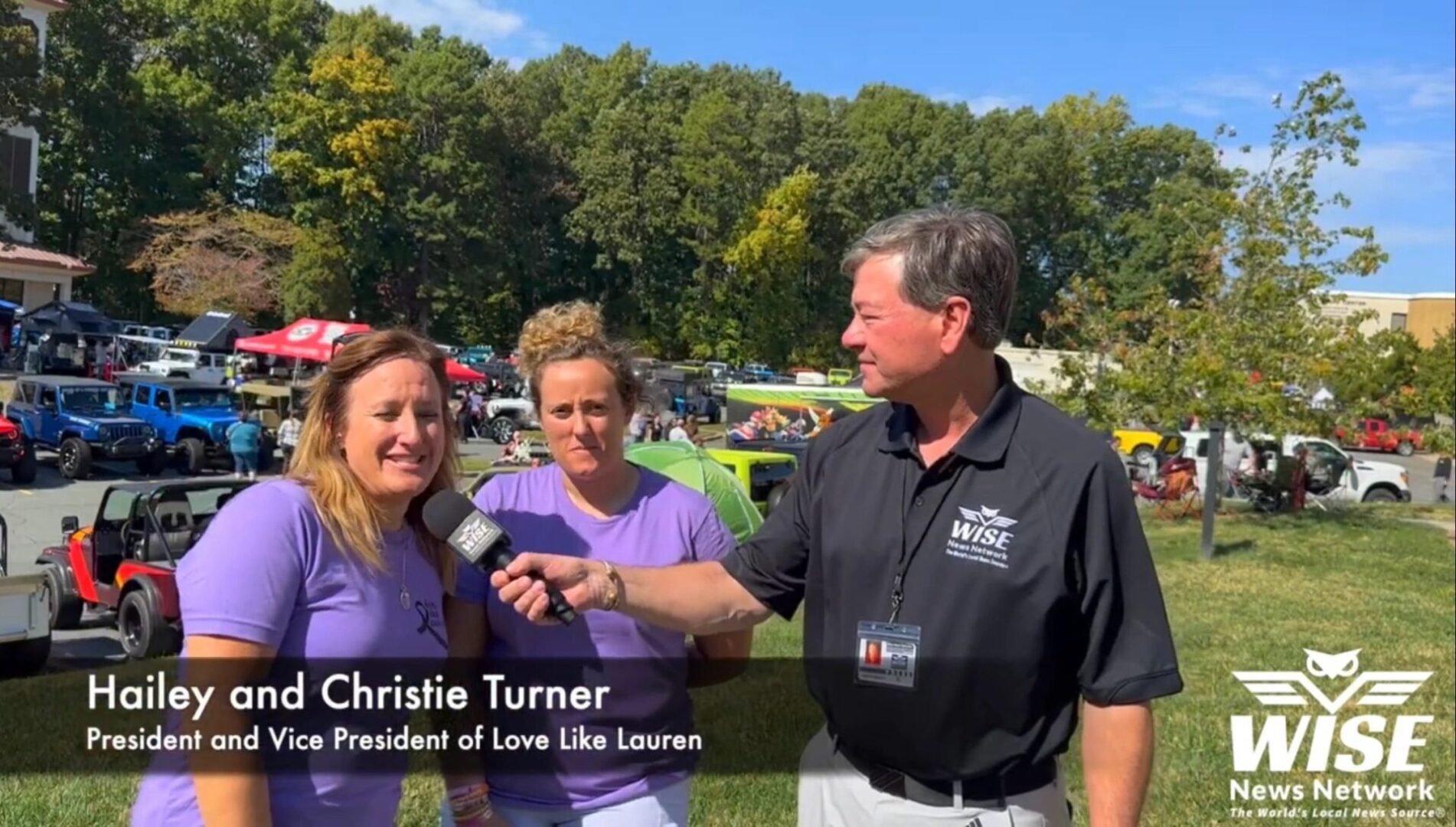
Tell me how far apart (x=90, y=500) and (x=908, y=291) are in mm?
8318

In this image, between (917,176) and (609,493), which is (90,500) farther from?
(917,176)

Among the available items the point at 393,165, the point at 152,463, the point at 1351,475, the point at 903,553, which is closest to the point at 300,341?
the point at 393,165

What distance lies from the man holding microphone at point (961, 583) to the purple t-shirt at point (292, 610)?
0.79ft

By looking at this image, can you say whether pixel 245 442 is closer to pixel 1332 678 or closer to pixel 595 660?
pixel 595 660

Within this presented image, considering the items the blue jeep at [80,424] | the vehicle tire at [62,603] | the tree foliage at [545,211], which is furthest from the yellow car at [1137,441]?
the vehicle tire at [62,603]

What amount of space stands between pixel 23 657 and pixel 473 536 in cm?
670

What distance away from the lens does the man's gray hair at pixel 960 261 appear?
2102 mm

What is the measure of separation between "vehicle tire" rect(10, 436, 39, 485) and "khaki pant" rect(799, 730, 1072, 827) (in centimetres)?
788

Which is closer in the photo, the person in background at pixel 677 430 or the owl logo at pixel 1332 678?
the owl logo at pixel 1332 678

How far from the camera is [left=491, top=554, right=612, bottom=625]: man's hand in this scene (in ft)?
6.90

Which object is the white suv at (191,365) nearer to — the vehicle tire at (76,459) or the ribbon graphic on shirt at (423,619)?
the vehicle tire at (76,459)

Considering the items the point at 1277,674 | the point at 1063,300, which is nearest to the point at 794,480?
the point at 1277,674

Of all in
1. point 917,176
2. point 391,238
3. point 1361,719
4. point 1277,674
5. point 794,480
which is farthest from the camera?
point 917,176

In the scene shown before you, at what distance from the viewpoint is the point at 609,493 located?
256 centimetres
